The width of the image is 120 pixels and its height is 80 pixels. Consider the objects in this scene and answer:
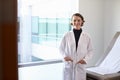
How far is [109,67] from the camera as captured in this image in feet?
9.47

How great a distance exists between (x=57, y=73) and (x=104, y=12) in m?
1.66

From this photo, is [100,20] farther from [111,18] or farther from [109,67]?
[109,67]

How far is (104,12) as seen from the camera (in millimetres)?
4008

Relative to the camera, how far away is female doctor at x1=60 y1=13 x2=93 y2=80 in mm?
2379

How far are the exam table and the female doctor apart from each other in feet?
0.76

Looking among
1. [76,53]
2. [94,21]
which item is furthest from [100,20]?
[76,53]

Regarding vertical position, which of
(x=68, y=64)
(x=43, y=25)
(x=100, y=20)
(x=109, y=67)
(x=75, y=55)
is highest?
(x=100, y=20)

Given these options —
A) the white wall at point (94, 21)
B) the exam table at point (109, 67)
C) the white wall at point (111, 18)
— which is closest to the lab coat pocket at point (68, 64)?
the exam table at point (109, 67)

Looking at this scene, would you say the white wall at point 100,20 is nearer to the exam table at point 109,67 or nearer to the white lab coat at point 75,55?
the exam table at point 109,67

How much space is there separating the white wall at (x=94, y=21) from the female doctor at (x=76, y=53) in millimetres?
1355

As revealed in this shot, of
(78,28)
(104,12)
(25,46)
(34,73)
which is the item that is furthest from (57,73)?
(104,12)

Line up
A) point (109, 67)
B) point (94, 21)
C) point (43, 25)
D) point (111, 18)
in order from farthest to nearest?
point (94, 21)
point (111, 18)
point (43, 25)
point (109, 67)

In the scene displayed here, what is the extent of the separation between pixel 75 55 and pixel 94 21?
1745 mm

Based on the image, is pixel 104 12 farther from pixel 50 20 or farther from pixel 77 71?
pixel 77 71
